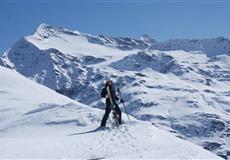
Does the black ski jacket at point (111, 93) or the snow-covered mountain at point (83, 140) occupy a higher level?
the black ski jacket at point (111, 93)

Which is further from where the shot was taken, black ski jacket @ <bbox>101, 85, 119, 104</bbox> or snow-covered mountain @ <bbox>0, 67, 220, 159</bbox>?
black ski jacket @ <bbox>101, 85, 119, 104</bbox>

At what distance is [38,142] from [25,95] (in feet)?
107

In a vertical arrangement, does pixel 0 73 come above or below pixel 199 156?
above

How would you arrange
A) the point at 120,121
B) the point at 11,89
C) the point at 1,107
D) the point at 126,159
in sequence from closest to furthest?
1. the point at 126,159
2. the point at 120,121
3. the point at 1,107
4. the point at 11,89

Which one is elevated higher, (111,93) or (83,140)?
(111,93)

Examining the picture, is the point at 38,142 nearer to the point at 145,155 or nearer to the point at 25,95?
the point at 145,155

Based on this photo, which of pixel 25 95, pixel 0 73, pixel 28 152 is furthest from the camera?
pixel 0 73

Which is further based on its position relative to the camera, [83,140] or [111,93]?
[111,93]

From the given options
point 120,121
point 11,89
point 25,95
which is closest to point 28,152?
point 120,121

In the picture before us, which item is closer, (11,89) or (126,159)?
(126,159)

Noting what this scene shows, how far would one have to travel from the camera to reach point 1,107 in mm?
48312

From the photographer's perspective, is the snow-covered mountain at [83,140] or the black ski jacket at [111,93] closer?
the snow-covered mountain at [83,140]

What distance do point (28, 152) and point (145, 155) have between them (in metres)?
4.63

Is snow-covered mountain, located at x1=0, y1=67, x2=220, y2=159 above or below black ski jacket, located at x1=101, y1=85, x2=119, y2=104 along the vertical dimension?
below
